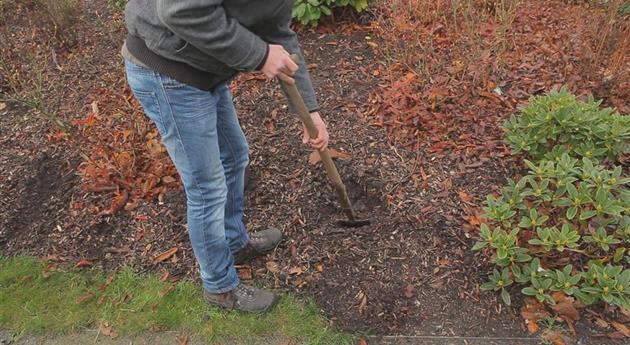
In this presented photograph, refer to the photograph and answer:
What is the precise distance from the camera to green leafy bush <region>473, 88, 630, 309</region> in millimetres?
2395

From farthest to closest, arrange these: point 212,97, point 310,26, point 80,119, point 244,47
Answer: point 310,26 → point 80,119 → point 212,97 → point 244,47

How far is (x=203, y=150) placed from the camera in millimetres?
1995

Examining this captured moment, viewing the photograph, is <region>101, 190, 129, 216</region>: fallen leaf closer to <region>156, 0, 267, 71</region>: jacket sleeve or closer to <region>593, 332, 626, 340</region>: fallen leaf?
<region>156, 0, 267, 71</region>: jacket sleeve

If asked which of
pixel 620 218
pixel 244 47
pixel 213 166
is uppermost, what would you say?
pixel 244 47

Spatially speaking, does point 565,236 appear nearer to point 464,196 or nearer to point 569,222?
point 569,222

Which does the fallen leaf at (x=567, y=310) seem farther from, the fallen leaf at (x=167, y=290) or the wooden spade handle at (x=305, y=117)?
the fallen leaf at (x=167, y=290)

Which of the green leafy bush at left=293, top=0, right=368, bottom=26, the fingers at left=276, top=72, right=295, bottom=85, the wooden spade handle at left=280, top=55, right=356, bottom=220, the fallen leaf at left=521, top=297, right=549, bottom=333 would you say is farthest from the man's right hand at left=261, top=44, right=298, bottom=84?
the green leafy bush at left=293, top=0, right=368, bottom=26

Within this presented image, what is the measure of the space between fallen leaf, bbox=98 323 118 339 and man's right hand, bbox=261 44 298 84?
1762 mm

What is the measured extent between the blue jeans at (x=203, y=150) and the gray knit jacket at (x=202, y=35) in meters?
0.06

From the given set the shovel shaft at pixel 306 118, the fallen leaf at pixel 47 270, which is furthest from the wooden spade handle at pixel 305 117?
the fallen leaf at pixel 47 270

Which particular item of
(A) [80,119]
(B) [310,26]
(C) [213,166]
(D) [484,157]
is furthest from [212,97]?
(B) [310,26]

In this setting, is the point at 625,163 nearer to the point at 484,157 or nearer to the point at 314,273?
the point at 484,157

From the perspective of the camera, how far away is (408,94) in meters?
3.66

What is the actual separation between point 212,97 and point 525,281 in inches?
69.1
